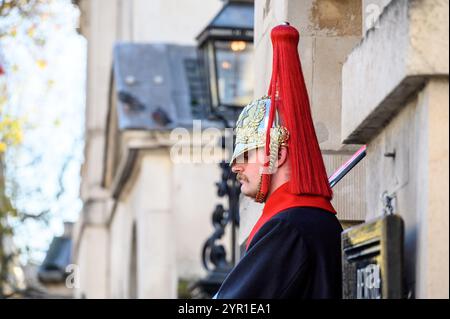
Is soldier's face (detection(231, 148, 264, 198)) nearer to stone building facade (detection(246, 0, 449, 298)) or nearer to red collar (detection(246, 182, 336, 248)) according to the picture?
red collar (detection(246, 182, 336, 248))

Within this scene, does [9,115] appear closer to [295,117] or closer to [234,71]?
[234,71]

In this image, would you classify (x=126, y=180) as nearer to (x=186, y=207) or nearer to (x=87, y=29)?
(x=186, y=207)

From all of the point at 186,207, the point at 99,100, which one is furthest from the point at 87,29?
the point at 186,207

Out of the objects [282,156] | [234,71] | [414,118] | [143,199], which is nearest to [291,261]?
[282,156]

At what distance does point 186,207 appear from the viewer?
1834cm

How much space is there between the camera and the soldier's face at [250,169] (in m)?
6.68

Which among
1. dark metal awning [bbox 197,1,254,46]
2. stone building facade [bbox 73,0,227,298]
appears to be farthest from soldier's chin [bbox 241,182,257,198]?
stone building facade [bbox 73,0,227,298]

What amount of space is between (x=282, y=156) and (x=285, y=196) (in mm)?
167

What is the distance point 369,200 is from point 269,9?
9.20 ft

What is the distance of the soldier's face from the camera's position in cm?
668

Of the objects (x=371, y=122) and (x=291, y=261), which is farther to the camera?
(x=291, y=261)

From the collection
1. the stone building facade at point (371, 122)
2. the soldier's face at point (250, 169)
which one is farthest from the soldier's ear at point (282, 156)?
the stone building facade at point (371, 122)

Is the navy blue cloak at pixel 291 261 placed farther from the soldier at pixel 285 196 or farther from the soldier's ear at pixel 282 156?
the soldier's ear at pixel 282 156

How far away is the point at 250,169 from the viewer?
6711 millimetres
